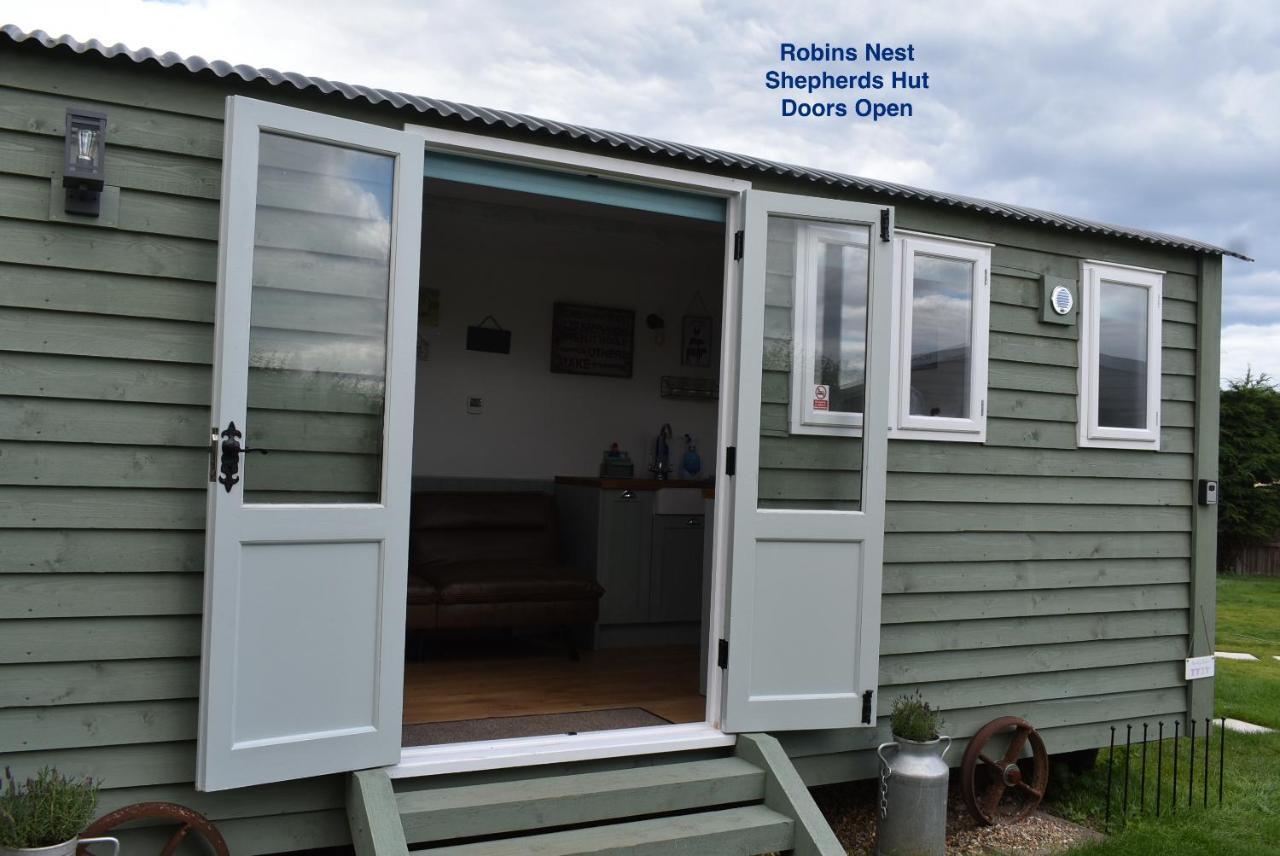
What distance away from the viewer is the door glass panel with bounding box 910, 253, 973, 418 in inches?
166

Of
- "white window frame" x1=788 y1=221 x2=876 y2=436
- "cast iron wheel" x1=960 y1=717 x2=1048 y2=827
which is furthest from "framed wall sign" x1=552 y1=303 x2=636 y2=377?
"cast iron wheel" x1=960 y1=717 x2=1048 y2=827

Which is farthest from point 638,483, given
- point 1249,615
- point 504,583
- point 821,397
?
point 1249,615

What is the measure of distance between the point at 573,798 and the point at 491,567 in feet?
7.05

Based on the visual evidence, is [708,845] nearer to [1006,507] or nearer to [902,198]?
[1006,507]

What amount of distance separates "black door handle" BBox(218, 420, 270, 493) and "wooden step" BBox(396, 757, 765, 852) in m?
1.04

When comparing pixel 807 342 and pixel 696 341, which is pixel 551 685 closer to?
pixel 807 342

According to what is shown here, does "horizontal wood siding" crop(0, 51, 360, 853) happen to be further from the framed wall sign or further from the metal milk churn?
the framed wall sign

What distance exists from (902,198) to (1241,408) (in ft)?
36.1

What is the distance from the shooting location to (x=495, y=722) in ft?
12.7

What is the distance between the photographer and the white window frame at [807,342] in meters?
3.80

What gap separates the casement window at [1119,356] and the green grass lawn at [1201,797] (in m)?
1.47

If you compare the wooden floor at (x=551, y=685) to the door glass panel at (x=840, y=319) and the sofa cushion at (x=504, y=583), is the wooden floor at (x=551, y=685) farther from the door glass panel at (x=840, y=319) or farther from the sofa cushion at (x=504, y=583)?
the door glass panel at (x=840, y=319)

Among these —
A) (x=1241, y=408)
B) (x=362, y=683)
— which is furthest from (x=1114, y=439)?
(x=1241, y=408)

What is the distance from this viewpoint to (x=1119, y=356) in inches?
188
